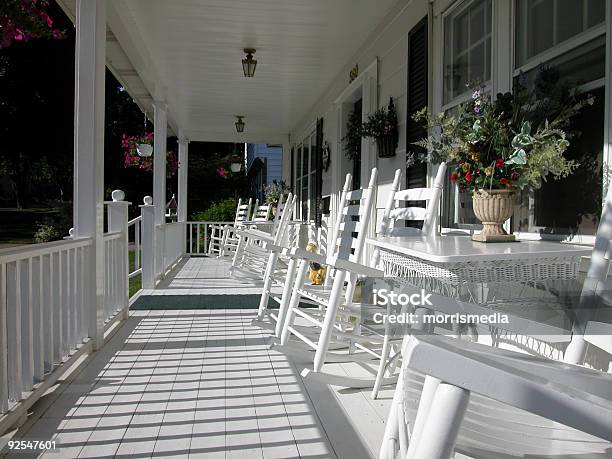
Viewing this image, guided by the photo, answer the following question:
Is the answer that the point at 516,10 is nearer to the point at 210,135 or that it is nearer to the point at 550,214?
the point at 550,214

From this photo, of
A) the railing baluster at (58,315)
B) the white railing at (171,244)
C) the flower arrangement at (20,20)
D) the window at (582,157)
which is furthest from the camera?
the white railing at (171,244)

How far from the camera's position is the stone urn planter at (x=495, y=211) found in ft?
7.54

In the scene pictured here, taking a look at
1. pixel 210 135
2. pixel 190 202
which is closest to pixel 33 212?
pixel 190 202

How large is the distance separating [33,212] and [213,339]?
17398 millimetres

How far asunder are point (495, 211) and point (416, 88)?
1.92 metres

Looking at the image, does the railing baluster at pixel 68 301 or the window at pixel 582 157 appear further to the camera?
the railing baluster at pixel 68 301

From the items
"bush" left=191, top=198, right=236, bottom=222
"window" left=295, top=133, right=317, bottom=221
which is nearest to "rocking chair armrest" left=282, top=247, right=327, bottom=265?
"window" left=295, top=133, right=317, bottom=221

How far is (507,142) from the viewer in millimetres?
2271

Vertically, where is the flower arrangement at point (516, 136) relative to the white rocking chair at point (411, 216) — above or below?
above

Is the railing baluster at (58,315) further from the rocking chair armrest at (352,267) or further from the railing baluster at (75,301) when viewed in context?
the rocking chair armrest at (352,267)

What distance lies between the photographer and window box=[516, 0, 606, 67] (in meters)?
2.21

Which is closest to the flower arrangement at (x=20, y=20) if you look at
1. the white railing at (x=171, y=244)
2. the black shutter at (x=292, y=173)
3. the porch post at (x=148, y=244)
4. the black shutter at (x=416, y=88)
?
the black shutter at (x=416, y=88)

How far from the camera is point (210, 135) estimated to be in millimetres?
11727

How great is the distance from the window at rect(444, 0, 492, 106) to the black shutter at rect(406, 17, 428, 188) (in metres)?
0.22
